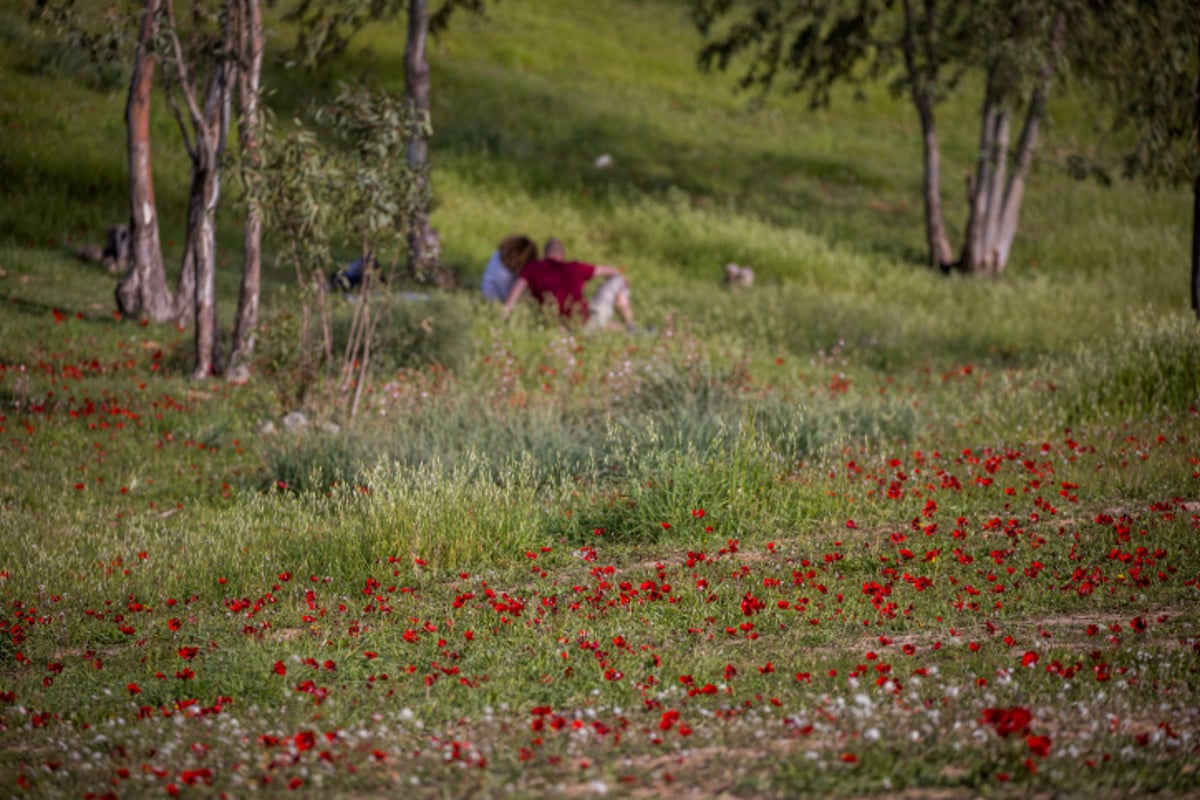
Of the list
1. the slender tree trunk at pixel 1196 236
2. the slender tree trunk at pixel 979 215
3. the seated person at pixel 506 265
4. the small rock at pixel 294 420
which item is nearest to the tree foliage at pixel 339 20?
the seated person at pixel 506 265

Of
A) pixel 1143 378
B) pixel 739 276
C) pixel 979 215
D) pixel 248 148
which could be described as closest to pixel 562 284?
pixel 248 148

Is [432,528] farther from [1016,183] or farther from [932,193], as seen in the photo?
[1016,183]

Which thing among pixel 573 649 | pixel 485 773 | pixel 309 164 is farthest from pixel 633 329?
pixel 485 773

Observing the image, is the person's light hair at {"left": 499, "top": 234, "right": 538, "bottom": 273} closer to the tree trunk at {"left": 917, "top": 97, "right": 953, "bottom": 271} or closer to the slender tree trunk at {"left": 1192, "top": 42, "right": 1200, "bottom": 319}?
the slender tree trunk at {"left": 1192, "top": 42, "right": 1200, "bottom": 319}

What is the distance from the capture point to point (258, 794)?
13.2ft

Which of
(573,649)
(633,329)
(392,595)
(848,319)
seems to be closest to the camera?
(573,649)

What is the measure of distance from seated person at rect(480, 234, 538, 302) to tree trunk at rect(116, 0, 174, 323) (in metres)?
4.59

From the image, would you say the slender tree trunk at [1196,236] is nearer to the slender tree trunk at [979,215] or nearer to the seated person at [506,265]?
the slender tree trunk at [979,215]

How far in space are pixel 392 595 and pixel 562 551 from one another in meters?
1.24

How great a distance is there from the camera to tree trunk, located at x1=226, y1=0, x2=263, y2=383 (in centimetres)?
1179

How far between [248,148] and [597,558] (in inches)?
255

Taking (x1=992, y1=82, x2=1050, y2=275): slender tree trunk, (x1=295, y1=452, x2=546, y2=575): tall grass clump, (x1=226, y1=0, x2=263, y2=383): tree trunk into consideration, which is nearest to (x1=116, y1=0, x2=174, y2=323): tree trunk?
(x1=226, y1=0, x2=263, y2=383): tree trunk

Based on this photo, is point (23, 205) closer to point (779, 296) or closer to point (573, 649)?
point (779, 296)

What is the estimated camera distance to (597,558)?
24.1ft
